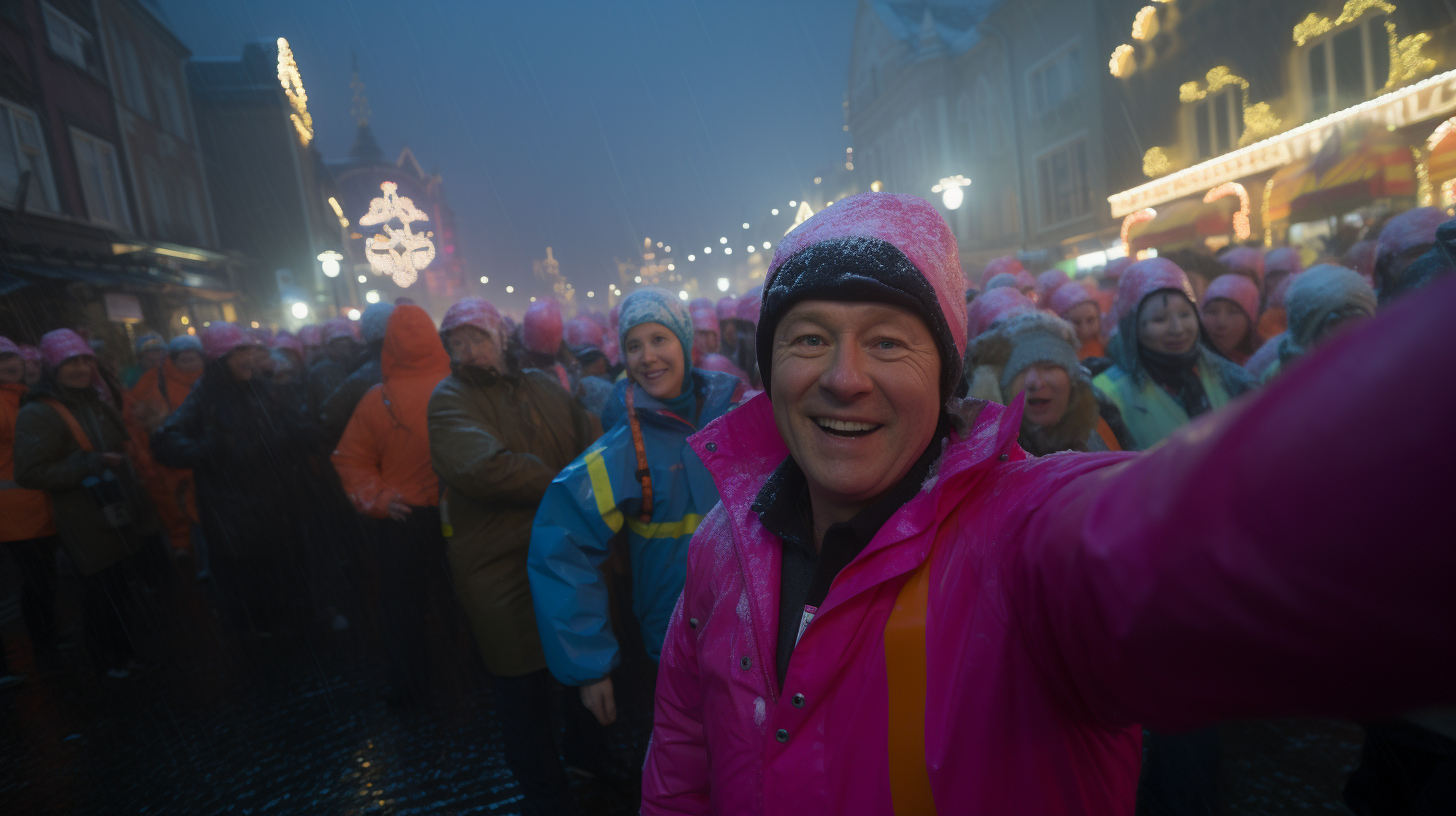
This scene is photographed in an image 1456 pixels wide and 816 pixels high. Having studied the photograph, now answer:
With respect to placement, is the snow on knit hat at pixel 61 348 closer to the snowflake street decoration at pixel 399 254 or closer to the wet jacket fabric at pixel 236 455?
the wet jacket fabric at pixel 236 455

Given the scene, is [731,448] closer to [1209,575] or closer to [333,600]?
[1209,575]

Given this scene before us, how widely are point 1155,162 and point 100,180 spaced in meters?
28.9

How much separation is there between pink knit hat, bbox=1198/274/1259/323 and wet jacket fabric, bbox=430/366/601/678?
5101 millimetres

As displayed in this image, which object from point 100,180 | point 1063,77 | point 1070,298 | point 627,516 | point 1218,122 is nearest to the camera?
point 627,516

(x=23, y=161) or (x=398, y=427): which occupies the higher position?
(x=23, y=161)

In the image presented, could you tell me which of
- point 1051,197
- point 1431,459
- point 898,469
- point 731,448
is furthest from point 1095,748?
point 1051,197

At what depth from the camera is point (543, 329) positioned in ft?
20.5

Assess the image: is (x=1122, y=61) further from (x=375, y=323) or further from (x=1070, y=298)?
(x=375, y=323)

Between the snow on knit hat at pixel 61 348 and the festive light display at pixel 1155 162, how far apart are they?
2234cm

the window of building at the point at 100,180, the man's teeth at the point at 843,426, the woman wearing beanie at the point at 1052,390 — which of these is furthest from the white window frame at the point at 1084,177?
the window of building at the point at 100,180

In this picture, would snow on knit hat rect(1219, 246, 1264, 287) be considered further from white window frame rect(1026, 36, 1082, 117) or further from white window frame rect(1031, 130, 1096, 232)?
white window frame rect(1026, 36, 1082, 117)

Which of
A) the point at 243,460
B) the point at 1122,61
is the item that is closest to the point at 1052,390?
the point at 243,460

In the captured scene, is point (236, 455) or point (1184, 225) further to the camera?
point (1184, 225)

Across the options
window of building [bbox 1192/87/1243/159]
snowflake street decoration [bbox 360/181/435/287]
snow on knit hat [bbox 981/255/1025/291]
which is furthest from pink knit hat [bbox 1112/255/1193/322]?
snowflake street decoration [bbox 360/181/435/287]
